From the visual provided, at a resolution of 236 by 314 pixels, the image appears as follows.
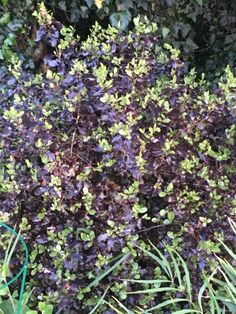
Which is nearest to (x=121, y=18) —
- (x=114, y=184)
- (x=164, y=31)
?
(x=164, y=31)

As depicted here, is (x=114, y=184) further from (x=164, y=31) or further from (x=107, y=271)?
(x=164, y=31)

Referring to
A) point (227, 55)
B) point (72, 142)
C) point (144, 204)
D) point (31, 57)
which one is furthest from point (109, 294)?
point (227, 55)

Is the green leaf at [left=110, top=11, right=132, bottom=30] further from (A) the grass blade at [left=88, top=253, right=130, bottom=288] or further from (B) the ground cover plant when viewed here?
(A) the grass blade at [left=88, top=253, right=130, bottom=288]

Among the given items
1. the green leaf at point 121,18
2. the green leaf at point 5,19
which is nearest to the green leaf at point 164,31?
the green leaf at point 121,18

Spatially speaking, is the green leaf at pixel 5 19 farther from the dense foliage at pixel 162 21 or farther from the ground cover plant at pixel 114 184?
the ground cover plant at pixel 114 184

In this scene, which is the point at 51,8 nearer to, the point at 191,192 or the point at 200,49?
the point at 200,49

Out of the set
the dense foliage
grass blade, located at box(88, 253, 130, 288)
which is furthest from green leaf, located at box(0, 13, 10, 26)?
grass blade, located at box(88, 253, 130, 288)

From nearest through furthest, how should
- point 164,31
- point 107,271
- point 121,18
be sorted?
point 107,271, point 121,18, point 164,31

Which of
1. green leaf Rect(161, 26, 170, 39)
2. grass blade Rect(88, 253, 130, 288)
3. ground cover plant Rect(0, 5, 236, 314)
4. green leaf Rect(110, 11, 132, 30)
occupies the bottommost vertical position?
grass blade Rect(88, 253, 130, 288)
